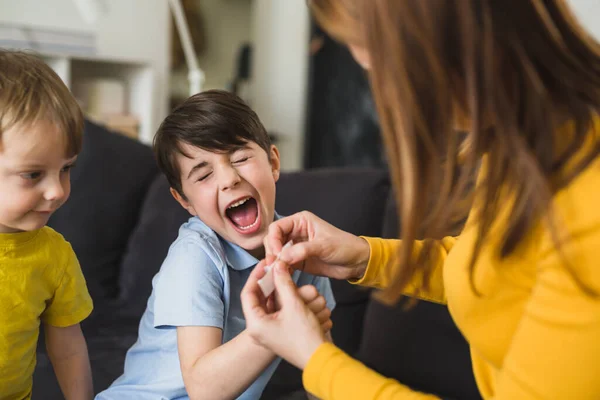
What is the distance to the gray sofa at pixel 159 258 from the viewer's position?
139 centimetres

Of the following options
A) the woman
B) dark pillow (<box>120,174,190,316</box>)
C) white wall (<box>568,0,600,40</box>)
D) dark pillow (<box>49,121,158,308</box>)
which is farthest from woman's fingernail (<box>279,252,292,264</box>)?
white wall (<box>568,0,600,40</box>)

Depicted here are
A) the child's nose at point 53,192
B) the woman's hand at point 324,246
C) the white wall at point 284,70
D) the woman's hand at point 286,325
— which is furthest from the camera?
the white wall at point 284,70

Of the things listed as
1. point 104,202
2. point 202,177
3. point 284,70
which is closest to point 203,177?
point 202,177

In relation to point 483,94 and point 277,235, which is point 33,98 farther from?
point 483,94

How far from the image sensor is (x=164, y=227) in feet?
5.59

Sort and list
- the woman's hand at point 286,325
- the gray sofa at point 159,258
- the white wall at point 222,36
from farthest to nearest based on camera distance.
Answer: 1. the white wall at point 222,36
2. the gray sofa at point 159,258
3. the woman's hand at point 286,325

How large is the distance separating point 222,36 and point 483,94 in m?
4.27

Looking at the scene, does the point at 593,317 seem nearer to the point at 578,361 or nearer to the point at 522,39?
the point at 578,361

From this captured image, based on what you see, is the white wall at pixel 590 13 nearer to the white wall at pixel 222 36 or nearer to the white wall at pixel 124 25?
the white wall at pixel 124 25

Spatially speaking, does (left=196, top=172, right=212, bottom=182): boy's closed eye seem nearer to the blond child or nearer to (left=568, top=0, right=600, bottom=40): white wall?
the blond child

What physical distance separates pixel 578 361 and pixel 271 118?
3707 mm

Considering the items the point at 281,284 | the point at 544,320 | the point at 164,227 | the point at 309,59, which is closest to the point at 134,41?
the point at 309,59

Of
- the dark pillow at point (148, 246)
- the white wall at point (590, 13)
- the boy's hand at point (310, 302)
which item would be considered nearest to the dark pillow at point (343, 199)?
the dark pillow at point (148, 246)

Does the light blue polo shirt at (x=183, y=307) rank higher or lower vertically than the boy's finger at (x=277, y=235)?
lower
